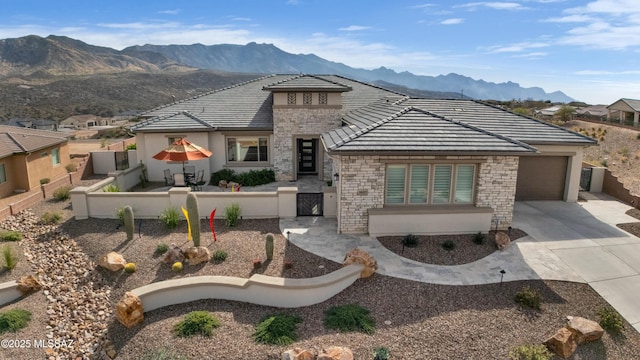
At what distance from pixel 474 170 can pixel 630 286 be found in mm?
5259

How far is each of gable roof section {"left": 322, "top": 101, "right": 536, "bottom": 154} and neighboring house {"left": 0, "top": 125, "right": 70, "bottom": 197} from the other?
15.3 metres

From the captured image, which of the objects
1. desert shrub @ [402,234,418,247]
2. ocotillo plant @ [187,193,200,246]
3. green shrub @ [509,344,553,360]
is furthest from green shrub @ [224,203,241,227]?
green shrub @ [509,344,553,360]

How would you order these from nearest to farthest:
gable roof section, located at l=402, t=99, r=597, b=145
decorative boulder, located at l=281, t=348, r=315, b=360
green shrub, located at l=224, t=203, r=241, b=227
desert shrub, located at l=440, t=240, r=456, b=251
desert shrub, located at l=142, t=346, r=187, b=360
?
decorative boulder, located at l=281, t=348, r=315, b=360
desert shrub, located at l=142, t=346, r=187, b=360
desert shrub, located at l=440, t=240, r=456, b=251
green shrub, located at l=224, t=203, r=241, b=227
gable roof section, located at l=402, t=99, r=597, b=145

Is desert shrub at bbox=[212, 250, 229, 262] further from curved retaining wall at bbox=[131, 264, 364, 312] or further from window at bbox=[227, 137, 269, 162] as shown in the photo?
window at bbox=[227, 137, 269, 162]

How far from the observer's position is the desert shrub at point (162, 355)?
26.3 feet

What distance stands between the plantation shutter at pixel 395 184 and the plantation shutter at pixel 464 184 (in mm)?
1945

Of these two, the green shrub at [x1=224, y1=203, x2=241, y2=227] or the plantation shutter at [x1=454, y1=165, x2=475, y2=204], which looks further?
the green shrub at [x1=224, y1=203, x2=241, y2=227]

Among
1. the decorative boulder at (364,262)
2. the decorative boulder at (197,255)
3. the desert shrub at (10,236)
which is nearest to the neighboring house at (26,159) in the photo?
the desert shrub at (10,236)

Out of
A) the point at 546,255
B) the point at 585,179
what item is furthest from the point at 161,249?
the point at 585,179

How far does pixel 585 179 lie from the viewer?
754 inches

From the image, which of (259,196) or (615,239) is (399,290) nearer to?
(259,196)

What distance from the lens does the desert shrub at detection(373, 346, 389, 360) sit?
7.61 m

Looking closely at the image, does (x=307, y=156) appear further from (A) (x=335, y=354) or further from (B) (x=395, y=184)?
(A) (x=335, y=354)

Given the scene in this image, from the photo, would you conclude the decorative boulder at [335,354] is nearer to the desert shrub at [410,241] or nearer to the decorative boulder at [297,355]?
the decorative boulder at [297,355]
